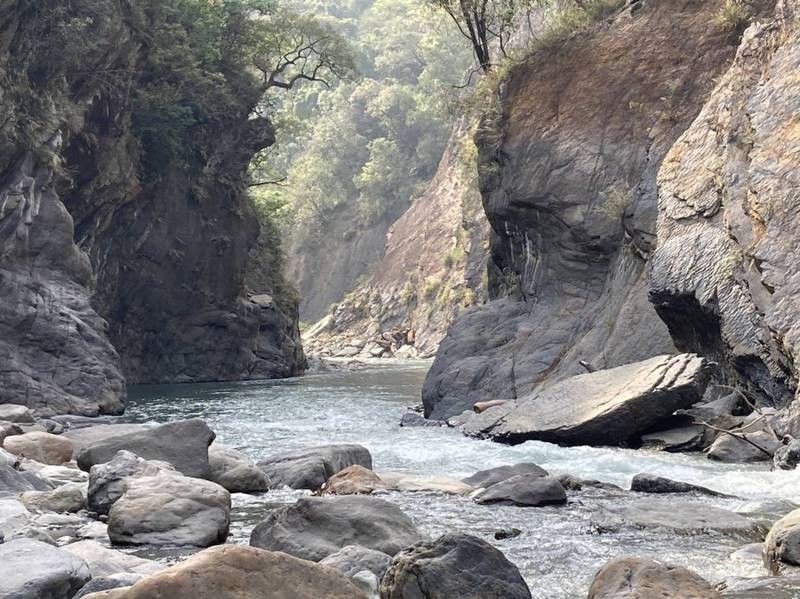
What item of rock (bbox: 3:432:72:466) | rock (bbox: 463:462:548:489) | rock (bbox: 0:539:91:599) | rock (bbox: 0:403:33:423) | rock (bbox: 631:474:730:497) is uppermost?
rock (bbox: 0:539:91:599)

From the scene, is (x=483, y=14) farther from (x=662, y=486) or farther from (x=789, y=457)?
(x=662, y=486)

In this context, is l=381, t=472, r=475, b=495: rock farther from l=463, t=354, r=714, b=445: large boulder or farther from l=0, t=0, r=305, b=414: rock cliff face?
l=0, t=0, r=305, b=414: rock cliff face

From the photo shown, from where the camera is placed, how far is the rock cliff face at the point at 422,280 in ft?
200

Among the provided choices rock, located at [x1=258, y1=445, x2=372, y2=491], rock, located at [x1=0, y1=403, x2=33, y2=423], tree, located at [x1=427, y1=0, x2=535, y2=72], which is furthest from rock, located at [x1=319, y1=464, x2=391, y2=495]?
tree, located at [x1=427, y1=0, x2=535, y2=72]

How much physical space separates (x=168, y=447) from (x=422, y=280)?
2171 inches

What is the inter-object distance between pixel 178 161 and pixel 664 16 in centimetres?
1811

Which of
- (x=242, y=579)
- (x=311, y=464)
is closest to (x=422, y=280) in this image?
(x=311, y=464)

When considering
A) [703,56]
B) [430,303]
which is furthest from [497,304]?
[430,303]

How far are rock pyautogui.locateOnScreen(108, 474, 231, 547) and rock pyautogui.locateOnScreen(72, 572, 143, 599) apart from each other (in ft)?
6.31

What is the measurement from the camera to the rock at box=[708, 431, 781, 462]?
1277 centimetres

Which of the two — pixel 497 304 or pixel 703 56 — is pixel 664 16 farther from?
pixel 497 304

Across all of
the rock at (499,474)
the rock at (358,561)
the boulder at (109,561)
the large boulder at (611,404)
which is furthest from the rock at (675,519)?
the large boulder at (611,404)

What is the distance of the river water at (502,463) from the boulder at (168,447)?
845 millimetres

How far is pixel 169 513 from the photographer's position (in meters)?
8.47
